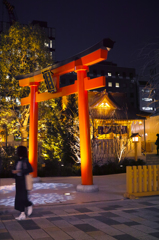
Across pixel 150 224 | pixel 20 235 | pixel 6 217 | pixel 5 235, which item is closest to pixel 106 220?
pixel 150 224

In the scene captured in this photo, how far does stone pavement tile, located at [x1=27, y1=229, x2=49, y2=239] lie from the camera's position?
571cm


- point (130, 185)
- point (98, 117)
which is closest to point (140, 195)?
point (130, 185)

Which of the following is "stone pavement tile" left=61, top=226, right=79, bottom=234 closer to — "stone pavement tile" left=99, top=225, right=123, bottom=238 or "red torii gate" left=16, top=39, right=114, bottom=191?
"stone pavement tile" left=99, top=225, right=123, bottom=238

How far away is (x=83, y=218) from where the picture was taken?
23.6 ft

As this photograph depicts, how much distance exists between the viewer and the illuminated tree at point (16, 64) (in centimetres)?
1955

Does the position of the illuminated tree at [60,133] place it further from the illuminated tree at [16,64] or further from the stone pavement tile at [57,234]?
the stone pavement tile at [57,234]

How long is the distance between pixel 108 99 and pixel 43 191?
18249 millimetres

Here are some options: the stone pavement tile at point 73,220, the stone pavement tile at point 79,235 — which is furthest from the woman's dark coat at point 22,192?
the stone pavement tile at point 79,235

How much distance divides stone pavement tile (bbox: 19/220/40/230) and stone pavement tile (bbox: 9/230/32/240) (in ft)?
1.11

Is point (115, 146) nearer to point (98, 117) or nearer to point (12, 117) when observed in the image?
point (98, 117)

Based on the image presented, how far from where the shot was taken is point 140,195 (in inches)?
391

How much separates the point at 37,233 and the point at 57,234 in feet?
1.42

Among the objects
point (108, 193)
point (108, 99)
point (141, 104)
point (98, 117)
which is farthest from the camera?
point (141, 104)

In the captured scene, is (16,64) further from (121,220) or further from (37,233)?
(37,233)
